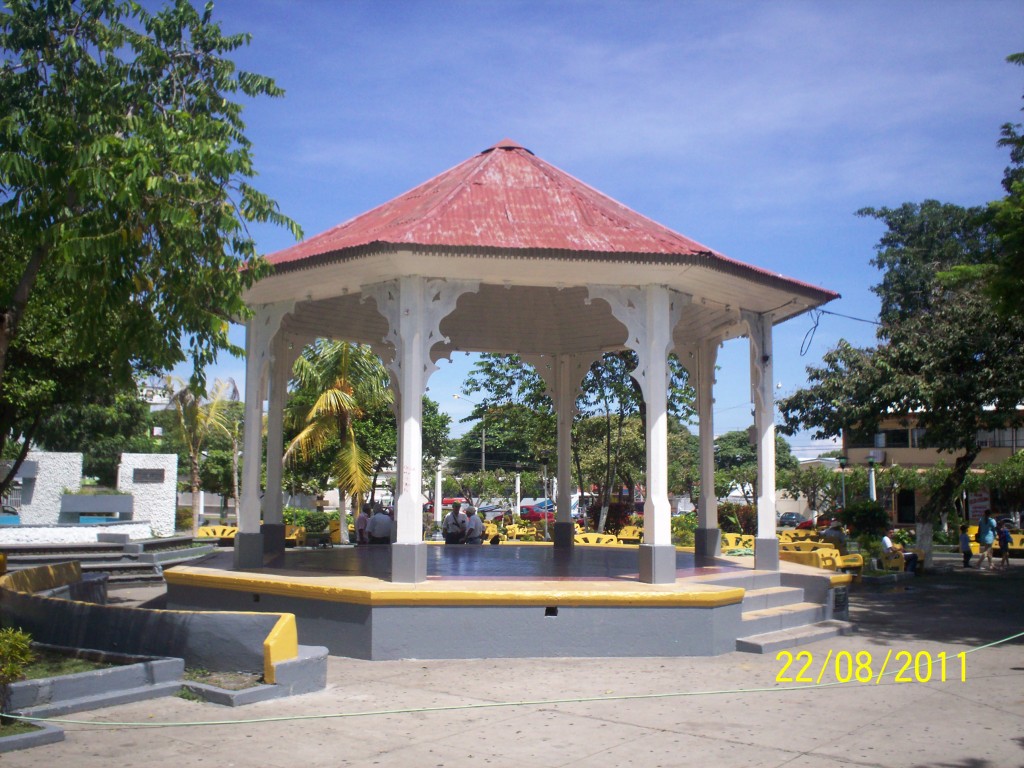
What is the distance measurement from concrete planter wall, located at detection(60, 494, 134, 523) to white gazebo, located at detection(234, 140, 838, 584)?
66.5 ft

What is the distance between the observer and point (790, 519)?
2454 inches

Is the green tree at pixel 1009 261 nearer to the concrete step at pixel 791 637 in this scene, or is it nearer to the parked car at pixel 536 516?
the concrete step at pixel 791 637

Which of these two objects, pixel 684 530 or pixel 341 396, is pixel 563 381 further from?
pixel 684 530

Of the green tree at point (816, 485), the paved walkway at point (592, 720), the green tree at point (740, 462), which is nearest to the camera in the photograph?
the paved walkway at point (592, 720)

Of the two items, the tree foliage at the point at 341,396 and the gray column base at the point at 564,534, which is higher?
the tree foliage at the point at 341,396

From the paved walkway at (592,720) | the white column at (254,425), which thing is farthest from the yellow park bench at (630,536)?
the paved walkway at (592,720)

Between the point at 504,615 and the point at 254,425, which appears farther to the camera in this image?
the point at 254,425

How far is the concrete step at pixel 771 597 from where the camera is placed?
39.7 feet

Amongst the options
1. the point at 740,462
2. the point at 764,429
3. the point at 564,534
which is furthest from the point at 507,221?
the point at 740,462

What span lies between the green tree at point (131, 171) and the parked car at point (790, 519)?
55.6 m

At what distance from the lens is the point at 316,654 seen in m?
8.68

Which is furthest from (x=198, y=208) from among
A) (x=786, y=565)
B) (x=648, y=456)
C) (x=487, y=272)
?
(x=786, y=565)

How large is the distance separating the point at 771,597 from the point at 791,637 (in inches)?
44.6

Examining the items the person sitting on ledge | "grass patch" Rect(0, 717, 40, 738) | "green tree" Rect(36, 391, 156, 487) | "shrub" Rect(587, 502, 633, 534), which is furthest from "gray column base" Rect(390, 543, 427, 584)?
"green tree" Rect(36, 391, 156, 487)
